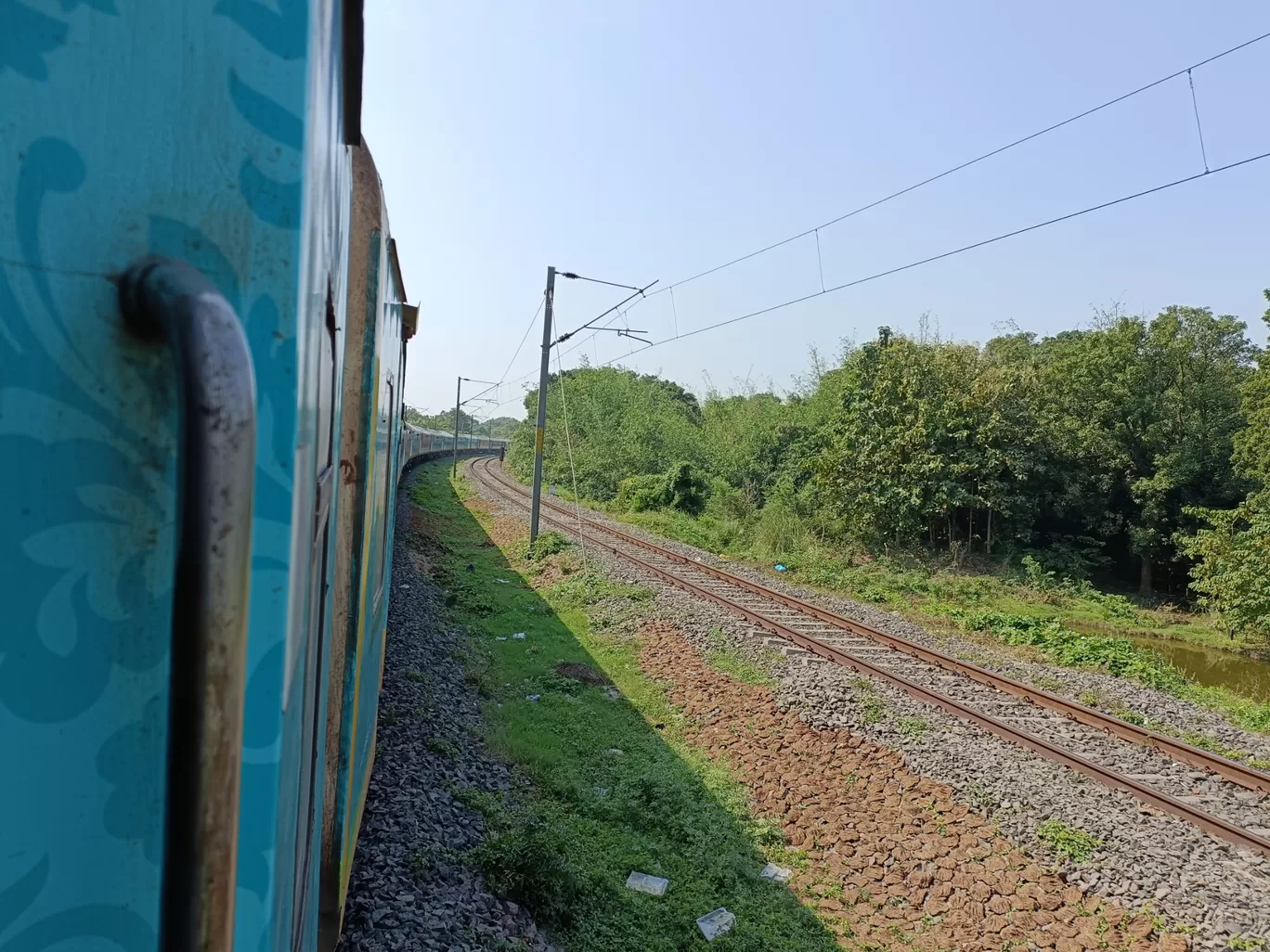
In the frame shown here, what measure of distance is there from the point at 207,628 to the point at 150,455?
0.74ft

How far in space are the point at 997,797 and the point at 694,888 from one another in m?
2.99

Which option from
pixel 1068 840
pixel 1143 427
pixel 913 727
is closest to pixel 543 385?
pixel 913 727

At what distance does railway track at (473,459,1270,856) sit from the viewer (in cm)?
685

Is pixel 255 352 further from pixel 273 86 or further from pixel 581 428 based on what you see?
pixel 581 428

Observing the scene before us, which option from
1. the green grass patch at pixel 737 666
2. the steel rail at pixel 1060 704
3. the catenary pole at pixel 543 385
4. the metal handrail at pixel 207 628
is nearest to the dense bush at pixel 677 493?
the catenary pole at pixel 543 385

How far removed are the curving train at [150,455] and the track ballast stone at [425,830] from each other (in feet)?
11.6

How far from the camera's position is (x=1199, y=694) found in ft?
35.7

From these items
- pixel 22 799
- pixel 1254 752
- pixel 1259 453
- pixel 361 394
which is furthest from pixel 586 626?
pixel 1259 453

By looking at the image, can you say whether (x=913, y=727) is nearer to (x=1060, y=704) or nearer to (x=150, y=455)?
(x=1060, y=704)

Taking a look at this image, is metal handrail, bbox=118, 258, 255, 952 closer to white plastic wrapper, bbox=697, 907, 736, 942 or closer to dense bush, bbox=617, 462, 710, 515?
white plastic wrapper, bbox=697, 907, 736, 942

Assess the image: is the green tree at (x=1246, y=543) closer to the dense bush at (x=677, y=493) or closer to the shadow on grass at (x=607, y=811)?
the dense bush at (x=677, y=493)

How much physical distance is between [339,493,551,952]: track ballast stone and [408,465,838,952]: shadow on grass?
22 centimetres

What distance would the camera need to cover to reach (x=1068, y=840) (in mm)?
6133

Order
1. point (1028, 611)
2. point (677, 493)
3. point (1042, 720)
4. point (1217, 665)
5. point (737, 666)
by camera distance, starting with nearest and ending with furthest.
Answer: point (1042, 720) → point (737, 666) → point (1028, 611) → point (1217, 665) → point (677, 493)
